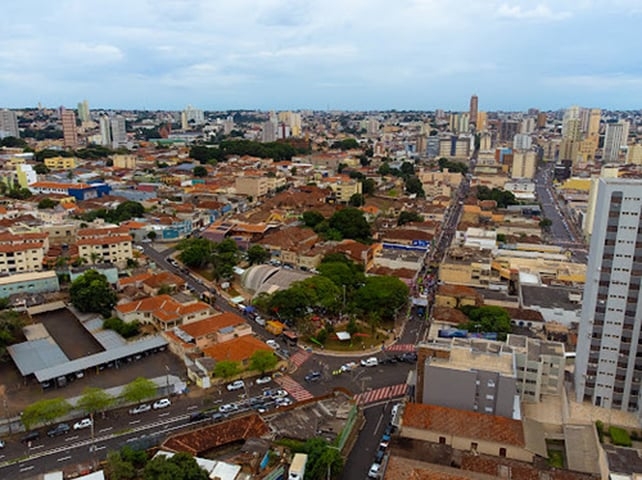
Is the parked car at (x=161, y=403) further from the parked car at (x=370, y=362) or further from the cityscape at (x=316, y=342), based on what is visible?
the parked car at (x=370, y=362)

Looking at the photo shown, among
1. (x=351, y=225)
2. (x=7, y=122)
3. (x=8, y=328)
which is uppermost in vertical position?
(x=7, y=122)

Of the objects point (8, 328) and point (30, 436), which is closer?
point (30, 436)

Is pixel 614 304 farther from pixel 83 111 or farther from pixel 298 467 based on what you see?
pixel 83 111

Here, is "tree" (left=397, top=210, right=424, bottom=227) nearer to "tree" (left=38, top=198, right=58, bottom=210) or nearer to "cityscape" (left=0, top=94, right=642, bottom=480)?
"cityscape" (left=0, top=94, right=642, bottom=480)

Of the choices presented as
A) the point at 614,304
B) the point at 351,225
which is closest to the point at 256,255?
the point at 351,225

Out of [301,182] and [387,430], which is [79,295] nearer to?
[387,430]
